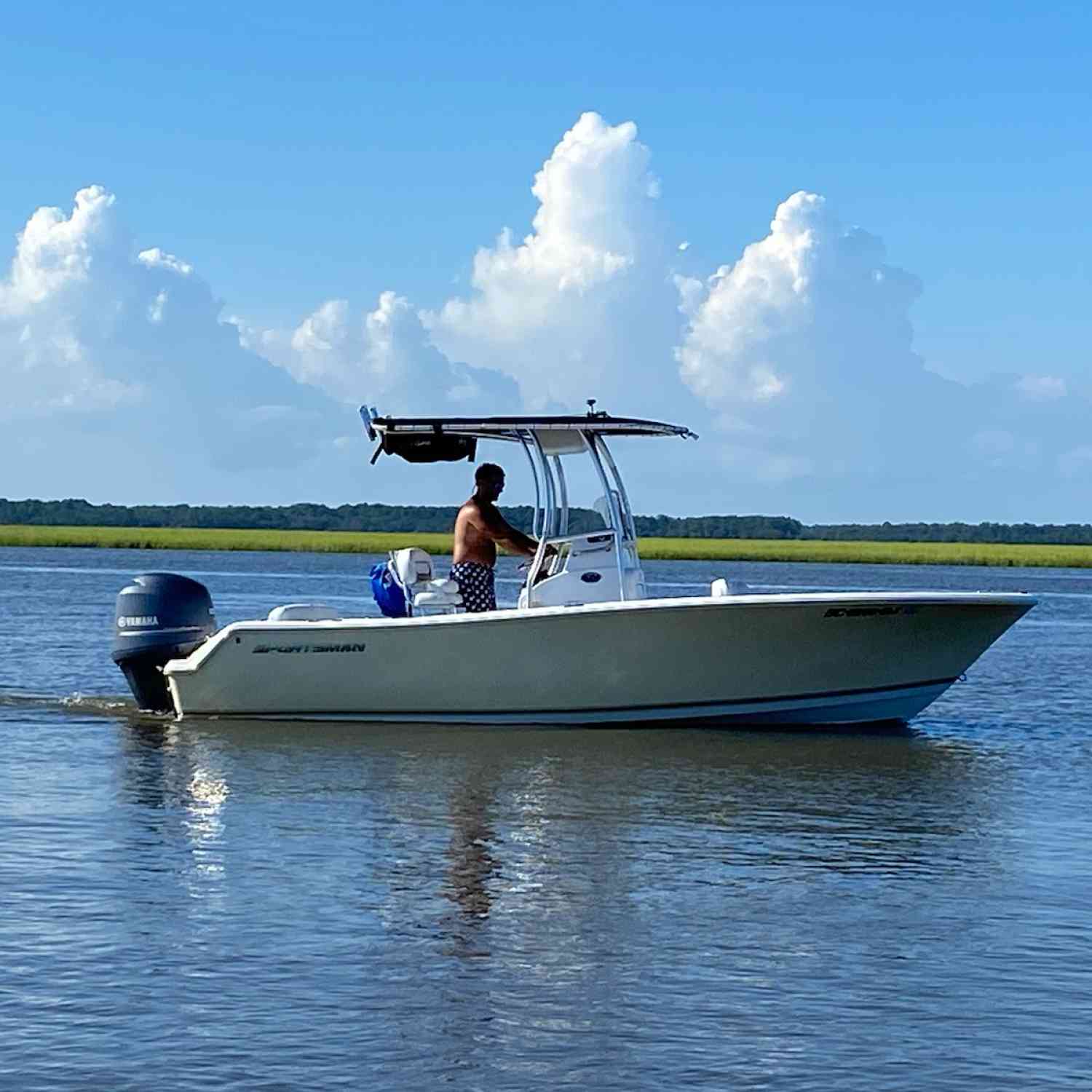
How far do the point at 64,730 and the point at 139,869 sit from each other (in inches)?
283

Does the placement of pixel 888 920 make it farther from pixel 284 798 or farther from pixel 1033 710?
pixel 1033 710

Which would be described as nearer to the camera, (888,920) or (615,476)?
(888,920)

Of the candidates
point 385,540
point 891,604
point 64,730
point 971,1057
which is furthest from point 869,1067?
point 385,540

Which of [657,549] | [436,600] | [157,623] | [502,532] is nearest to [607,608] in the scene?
[502,532]

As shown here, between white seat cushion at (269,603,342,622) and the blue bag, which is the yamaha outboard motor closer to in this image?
white seat cushion at (269,603,342,622)

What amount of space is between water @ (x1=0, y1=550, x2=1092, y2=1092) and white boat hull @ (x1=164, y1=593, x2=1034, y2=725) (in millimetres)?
266

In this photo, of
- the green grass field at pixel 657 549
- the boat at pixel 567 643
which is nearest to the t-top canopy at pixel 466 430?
the boat at pixel 567 643

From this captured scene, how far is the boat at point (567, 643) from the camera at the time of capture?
16625 mm

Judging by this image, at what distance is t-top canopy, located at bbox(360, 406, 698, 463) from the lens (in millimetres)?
17062

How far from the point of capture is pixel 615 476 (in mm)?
17406

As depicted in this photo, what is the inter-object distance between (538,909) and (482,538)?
24.8 ft

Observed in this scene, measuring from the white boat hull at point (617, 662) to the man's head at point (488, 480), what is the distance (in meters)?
1.18

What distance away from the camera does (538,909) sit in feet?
32.4

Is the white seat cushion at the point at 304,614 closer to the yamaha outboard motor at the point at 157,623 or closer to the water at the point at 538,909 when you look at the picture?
the yamaha outboard motor at the point at 157,623
